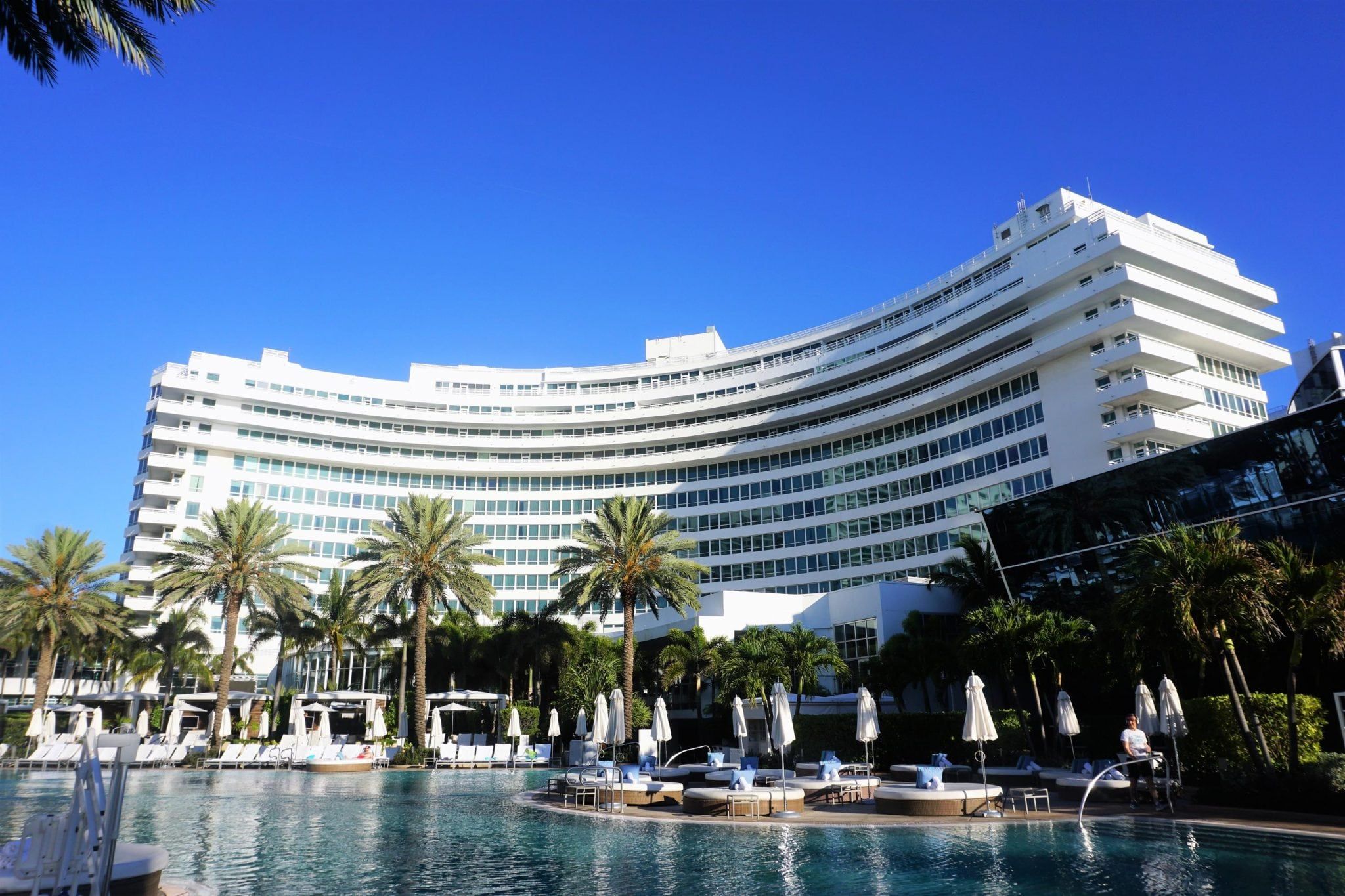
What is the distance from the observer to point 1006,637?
107 ft

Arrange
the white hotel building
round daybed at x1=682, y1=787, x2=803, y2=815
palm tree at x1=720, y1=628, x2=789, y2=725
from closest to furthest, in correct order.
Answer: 1. round daybed at x1=682, y1=787, x2=803, y2=815
2. palm tree at x1=720, y1=628, x2=789, y2=725
3. the white hotel building

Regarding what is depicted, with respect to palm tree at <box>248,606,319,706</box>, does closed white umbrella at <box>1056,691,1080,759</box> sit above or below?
below

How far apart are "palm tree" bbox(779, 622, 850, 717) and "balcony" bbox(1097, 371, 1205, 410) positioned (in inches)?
1023

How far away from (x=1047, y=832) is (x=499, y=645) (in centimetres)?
4312

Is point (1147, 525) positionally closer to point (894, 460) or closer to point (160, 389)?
point (894, 460)

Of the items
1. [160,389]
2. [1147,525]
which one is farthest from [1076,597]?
[160,389]

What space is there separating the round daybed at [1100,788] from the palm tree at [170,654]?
54748 mm

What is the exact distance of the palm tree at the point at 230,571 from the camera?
152 feet

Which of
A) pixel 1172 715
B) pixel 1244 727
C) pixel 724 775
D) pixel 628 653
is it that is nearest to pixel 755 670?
pixel 628 653

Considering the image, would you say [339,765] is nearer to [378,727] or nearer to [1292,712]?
[378,727]

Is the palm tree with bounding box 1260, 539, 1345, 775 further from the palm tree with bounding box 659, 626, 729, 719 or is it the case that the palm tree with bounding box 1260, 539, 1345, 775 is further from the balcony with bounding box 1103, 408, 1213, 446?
the balcony with bounding box 1103, 408, 1213, 446

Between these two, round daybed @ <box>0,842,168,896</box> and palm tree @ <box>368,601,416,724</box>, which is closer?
round daybed @ <box>0,842,168,896</box>

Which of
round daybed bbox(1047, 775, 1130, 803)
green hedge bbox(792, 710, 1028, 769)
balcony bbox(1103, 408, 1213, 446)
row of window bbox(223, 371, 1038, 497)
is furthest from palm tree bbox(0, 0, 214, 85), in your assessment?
row of window bbox(223, 371, 1038, 497)

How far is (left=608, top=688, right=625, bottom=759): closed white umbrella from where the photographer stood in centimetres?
2925
